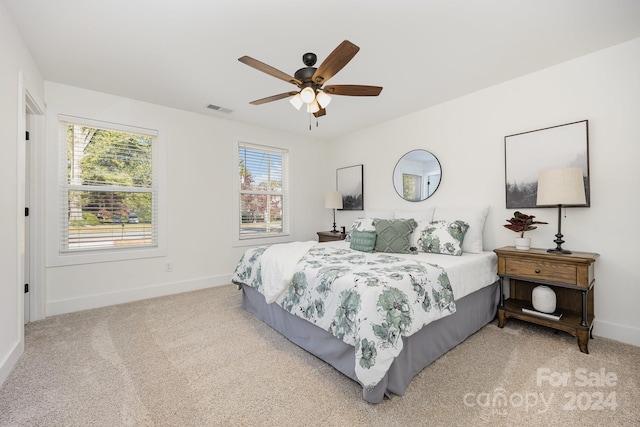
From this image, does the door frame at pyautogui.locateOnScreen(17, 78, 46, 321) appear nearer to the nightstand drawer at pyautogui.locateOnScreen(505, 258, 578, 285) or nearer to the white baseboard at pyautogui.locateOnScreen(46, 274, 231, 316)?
the white baseboard at pyautogui.locateOnScreen(46, 274, 231, 316)

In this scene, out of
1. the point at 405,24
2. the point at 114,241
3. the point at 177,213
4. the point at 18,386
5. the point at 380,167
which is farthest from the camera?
the point at 380,167

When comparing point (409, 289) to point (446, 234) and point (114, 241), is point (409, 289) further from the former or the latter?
point (114, 241)

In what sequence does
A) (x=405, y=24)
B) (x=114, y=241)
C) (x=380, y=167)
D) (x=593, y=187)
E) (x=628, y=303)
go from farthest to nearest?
(x=380, y=167) < (x=114, y=241) < (x=593, y=187) < (x=628, y=303) < (x=405, y=24)

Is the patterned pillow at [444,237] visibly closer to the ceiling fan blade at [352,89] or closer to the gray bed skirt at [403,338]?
the gray bed skirt at [403,338]

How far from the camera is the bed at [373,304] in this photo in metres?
1.57

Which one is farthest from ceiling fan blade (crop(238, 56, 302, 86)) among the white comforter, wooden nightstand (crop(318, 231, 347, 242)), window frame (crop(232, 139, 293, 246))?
wooden nightstand (crop(318, 231, 347, 242))

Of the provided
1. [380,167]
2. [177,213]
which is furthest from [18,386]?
[380,167]

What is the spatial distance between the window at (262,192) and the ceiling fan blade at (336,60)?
2651 millimetres

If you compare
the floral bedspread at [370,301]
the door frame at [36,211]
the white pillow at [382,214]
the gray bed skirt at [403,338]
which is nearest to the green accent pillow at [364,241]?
the floral bedspread at [370,301]

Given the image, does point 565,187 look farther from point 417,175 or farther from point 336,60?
point 336,60

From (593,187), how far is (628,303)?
1.00 meters

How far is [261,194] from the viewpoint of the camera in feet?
15.0

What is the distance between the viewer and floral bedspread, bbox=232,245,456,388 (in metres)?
1.53

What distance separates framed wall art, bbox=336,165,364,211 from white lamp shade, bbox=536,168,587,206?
102 inches
